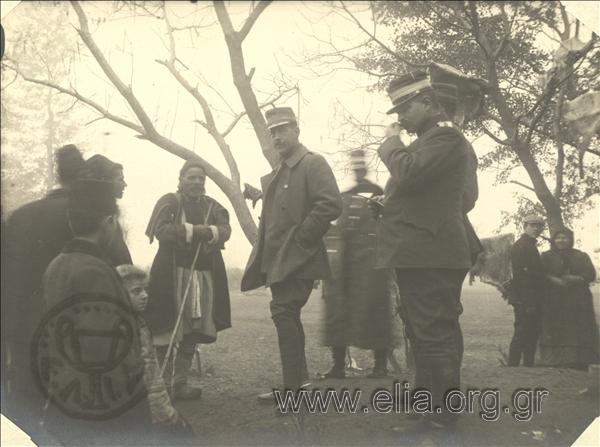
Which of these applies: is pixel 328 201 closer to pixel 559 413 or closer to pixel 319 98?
pixel 319 98

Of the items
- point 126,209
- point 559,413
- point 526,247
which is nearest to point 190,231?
point 126,209

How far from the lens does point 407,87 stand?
4.05 metres

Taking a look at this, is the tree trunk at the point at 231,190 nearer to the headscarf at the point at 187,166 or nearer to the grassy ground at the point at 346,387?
the headscarf at the point at 187,166

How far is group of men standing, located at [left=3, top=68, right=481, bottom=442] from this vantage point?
12.9 ft

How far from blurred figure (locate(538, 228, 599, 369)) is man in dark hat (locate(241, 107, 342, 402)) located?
1.29 metres

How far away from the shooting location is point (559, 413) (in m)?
4.24

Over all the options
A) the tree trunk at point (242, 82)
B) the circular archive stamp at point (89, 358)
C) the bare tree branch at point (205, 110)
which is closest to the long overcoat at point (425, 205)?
the tree trunk at point (242, 82)

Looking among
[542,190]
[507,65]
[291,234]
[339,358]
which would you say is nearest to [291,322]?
[339,358]

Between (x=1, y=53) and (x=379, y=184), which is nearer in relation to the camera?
(x=379, y=184)

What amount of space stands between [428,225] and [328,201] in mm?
537

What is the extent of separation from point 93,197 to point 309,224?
124 cm

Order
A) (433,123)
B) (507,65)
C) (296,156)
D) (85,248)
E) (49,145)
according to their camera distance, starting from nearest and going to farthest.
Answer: (85,248)
(433,123)
(296,156)
(507,65)
(49,145)

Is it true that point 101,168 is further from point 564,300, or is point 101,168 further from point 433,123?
point 564,300

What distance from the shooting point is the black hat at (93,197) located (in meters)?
4.16
